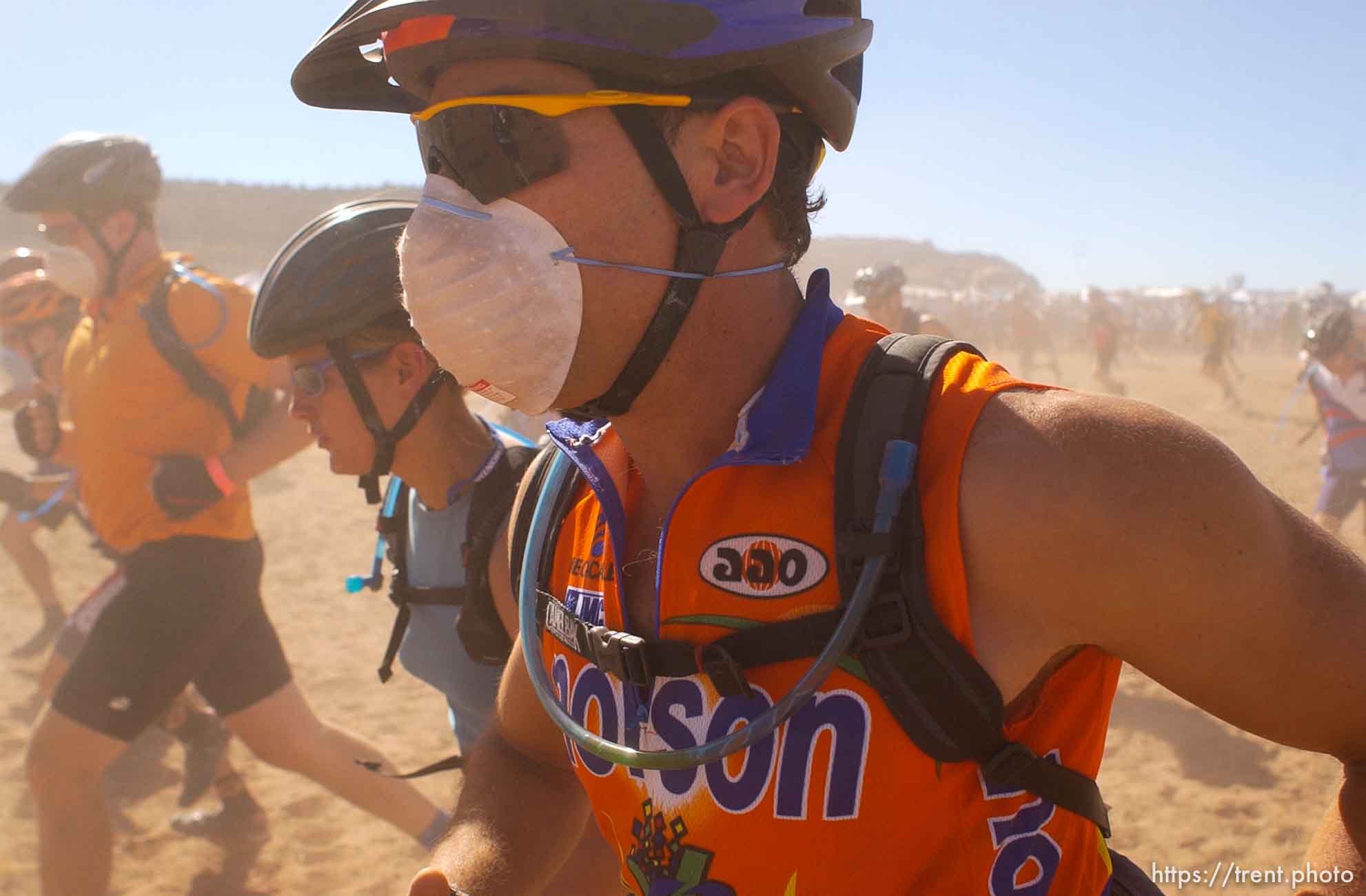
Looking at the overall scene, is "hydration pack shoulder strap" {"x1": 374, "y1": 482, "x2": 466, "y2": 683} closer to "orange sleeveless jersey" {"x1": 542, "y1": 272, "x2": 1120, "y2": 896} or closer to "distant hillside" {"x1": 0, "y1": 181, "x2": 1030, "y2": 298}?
"orange sleeveless jersey" {"x1": 542, "y1": 272, "x2": 1120, "y2": 896}

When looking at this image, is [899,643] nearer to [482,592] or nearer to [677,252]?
[677,252]

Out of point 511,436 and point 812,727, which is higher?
point 812,727

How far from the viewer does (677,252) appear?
5.07 feet

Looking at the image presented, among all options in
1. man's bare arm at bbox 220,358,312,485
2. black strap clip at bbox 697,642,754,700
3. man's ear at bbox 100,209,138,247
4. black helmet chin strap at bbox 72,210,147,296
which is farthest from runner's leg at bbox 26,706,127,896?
black strap clip at bbox 697,642,754,700

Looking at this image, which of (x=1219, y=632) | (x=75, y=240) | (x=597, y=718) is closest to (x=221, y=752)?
(x=75, y=240)

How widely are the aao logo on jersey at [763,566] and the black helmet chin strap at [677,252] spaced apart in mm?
305

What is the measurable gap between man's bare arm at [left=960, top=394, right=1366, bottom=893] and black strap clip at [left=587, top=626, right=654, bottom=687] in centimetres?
48

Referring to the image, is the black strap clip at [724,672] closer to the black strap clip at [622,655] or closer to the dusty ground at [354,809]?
the black strap clip at [622,655]

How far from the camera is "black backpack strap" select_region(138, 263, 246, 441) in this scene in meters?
4.25

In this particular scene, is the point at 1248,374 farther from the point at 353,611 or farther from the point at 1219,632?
the point at 1219,632

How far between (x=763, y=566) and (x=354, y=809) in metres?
5.33

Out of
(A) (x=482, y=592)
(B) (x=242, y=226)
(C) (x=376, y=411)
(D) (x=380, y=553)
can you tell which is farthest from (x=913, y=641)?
(B) (x=242, y=226)

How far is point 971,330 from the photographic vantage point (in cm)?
4094

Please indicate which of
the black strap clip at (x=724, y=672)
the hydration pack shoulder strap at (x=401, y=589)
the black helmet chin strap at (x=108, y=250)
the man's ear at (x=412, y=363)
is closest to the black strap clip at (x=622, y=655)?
the black strap clip at (x=724, y=672)
